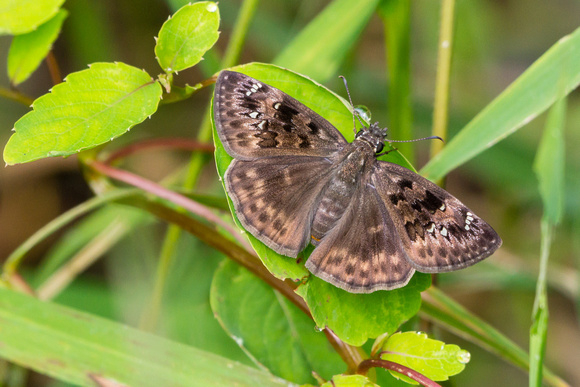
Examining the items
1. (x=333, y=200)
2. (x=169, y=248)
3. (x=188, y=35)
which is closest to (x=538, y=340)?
(x=333, y=200)

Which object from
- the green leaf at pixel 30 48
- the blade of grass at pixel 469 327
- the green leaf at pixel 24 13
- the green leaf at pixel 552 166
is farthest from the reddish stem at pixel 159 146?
the green leaf at pixel 552 166

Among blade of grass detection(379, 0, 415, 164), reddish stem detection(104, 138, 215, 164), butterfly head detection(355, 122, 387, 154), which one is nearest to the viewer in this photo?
butterfly head detection(355, 122, 387, 154)

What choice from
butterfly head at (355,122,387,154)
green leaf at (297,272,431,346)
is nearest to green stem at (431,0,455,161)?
butterfly head at (355,122,387,154)

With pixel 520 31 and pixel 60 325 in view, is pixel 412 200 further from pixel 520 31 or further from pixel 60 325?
pixel 520 31

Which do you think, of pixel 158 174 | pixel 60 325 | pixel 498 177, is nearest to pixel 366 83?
pixel 498 177

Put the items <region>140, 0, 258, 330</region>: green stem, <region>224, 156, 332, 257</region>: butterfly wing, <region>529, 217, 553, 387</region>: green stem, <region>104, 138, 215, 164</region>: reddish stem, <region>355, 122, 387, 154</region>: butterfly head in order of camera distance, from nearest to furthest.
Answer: <region>529, 217, 553, 387</region>: green stem → <region>224, 156, 332, 257</region>: butterfly wing → <region>355, 122, 387, 154</region>: butterfly head → <region>104, 138, 215, 164</region>: reddish stem → <region>140, 0, 258, 330</region>: green stem

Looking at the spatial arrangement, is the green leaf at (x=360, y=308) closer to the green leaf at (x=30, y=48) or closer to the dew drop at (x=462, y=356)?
the dew drop at (x=462, y=356)

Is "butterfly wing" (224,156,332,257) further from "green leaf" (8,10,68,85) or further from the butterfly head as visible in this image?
"green leaf" (8,10,68,85)

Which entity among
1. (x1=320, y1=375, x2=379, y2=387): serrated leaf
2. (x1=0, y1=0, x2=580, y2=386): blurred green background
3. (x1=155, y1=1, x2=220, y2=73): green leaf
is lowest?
(x1=0, y1=0, x2=580, y2=386): blurred green background
